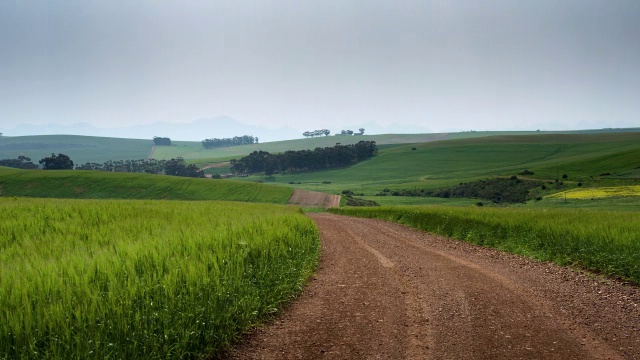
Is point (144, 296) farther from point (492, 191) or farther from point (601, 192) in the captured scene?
point (492, 191)

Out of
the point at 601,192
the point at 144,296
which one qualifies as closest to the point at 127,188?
the point at 601,192

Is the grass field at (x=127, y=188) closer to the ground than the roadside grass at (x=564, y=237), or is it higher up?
closer to the ground

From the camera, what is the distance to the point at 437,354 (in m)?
6.04

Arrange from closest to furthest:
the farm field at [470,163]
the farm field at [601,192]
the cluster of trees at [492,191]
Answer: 1. the farm field at [601,192]
2. the cluster of trees at [492,191]
3. the farm field at [470,163]

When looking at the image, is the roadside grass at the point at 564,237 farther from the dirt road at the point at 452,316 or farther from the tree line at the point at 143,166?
the tree line at the point at 143,166

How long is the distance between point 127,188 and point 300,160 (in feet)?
280

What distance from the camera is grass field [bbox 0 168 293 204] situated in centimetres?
8388

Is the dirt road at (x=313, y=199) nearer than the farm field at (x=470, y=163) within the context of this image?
Yes

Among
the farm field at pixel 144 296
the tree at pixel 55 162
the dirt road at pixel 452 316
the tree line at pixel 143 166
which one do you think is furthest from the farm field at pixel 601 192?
the tree at pixel 55 162

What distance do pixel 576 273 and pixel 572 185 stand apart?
67.8m

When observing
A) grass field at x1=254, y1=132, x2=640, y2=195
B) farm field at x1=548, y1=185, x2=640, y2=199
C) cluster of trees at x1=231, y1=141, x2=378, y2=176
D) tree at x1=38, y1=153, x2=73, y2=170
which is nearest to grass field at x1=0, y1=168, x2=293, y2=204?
grass field at x1=254, y1=132, x2=640, y2=195

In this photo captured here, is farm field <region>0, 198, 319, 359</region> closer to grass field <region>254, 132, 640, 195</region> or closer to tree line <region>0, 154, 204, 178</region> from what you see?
grass field <region>254, 132, 640, 195</region>

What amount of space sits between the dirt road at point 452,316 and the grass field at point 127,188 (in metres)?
69.7

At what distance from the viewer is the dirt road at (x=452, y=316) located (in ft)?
20.5
